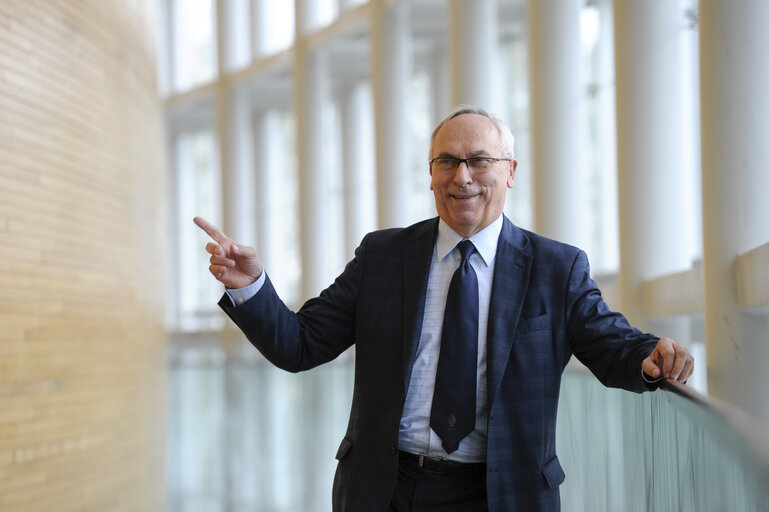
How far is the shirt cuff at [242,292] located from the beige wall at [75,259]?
12.0 feet

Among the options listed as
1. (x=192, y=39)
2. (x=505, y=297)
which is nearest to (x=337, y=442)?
(x=505, y=297)

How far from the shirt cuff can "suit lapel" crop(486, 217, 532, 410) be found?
2.34 ft

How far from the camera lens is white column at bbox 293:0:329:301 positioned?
1456 cm

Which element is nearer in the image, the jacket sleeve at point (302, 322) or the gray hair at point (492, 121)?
the jacket sleeve at point (302, 322)

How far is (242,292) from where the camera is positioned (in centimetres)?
285

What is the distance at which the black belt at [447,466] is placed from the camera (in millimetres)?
2793

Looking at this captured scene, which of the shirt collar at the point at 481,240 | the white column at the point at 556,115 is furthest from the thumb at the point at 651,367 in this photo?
the white column at the point at 556,115

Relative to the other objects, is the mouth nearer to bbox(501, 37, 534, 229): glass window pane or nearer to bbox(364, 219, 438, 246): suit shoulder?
bbox(364, 219, 438, 246): suit shoulder

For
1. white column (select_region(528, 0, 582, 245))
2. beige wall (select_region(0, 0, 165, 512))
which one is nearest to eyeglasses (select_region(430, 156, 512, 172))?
beige wall (select_region(0, 0, 165, 512))

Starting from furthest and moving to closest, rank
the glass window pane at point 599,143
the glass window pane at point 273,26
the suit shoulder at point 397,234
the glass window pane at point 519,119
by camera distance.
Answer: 1. the glass window pane at point 273,26
2. the glass window pane at point 519,119
3. the glass window pane at point 599,143
4. the suit shoulder at point 397,234

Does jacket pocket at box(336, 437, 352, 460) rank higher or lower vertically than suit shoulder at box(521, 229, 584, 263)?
lower

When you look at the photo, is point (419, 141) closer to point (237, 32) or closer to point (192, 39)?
point (237, 32)

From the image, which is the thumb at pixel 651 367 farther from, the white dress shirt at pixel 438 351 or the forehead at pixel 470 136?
the forehead at pixel 470 136

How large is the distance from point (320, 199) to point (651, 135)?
25.6 feet
